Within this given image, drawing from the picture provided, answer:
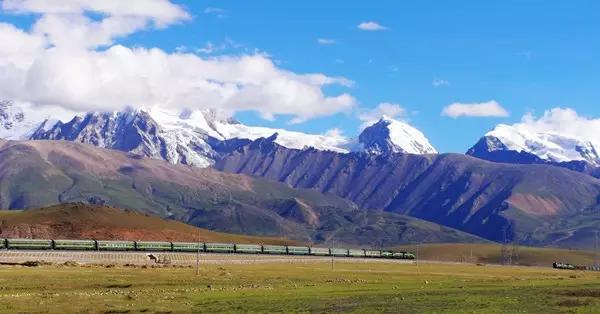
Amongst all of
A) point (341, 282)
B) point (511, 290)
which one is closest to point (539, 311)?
point (511, 290)

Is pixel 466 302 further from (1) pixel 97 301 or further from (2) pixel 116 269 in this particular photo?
(2) pixel 116 269

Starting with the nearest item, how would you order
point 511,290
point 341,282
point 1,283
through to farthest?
point 1,283 < point 511,290 < point 341,282

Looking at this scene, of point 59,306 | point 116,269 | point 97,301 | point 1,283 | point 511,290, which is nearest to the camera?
point 59,306

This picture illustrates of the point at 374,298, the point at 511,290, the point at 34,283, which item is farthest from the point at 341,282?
the point at 34,283

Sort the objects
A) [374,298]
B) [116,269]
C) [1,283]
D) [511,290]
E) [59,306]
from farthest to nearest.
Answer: [116,269], [511,290], [1,283], [374,298], [59,306]

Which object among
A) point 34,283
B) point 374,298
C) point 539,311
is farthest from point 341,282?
point 539,311

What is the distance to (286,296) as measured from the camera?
356ft

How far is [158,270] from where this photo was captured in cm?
17212

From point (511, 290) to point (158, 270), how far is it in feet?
236

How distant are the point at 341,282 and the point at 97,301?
5843cm

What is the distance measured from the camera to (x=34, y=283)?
403ft

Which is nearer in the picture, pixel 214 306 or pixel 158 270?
pixel 214 306

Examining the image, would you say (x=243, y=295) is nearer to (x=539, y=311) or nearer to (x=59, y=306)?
(x=59, y=306)

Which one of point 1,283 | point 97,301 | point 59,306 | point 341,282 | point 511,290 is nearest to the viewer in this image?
point 59,306
